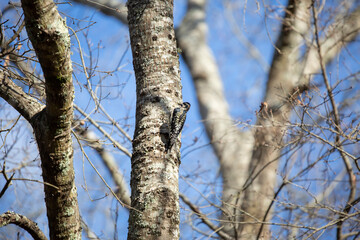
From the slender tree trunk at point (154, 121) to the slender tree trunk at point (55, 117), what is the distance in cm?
37

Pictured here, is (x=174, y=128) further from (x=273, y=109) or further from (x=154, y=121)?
(x=273, y=109)

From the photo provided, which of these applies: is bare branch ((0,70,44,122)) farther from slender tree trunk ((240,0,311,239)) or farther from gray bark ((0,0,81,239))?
slender tree trunk ((240,0,311,239))

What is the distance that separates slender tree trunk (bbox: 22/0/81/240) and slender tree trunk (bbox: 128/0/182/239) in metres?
0.37

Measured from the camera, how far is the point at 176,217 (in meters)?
2.09

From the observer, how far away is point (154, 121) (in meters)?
2.28

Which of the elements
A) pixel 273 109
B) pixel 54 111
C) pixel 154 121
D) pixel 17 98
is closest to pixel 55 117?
pixel 54 111

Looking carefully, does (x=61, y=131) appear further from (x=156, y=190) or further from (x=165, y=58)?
(x=165, y=58)

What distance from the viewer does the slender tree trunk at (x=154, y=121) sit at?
2052mm

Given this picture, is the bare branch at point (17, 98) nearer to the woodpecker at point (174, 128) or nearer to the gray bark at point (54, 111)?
the gray bark at point (54, 111)

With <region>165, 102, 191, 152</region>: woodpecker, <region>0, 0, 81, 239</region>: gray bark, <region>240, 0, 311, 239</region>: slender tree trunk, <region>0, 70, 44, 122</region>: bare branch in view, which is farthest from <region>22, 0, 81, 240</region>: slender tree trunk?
<region>240, 0, 311, 239</region>: slender tree trunk

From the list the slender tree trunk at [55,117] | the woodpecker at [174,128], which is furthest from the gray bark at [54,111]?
the woodpecker at [174,128]

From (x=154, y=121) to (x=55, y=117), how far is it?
22.6 inches

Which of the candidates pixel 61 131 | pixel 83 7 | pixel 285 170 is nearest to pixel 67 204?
pixel 61 131

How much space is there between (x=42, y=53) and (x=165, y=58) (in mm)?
894
